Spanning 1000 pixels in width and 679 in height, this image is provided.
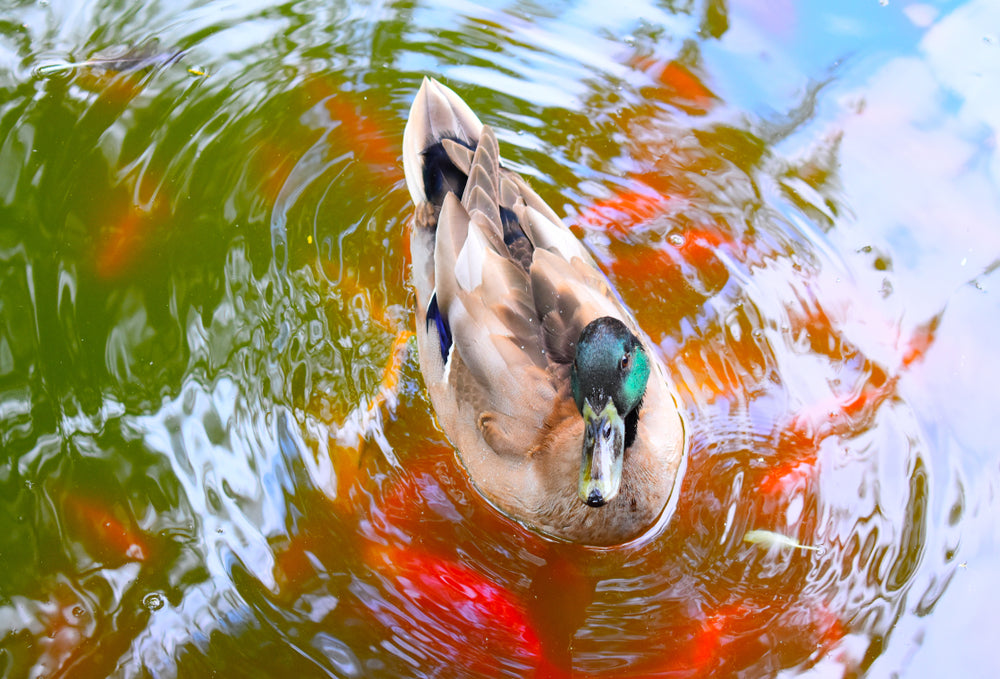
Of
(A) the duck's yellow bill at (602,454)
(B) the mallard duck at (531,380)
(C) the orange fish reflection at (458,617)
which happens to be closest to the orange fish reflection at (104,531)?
(C) the orange fish reflection at (458,617)

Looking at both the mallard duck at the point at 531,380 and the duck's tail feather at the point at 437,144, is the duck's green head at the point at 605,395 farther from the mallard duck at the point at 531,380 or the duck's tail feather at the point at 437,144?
the duck's tail feather at the point at 437,144

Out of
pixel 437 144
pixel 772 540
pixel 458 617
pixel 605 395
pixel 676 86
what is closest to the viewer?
pixel 605 395

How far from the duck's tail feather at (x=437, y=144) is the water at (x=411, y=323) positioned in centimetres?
37

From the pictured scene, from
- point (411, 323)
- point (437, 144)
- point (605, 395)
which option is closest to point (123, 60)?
point (437, 144)

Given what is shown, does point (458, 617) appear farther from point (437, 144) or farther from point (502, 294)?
point (437, 144)

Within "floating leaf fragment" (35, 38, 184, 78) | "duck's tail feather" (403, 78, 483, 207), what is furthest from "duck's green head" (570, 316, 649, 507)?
"floating leaf fragment" (35, 38, 184, 78)

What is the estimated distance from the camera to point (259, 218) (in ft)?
14.7

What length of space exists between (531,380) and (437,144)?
130 centimetres

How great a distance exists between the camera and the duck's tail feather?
13.9ft

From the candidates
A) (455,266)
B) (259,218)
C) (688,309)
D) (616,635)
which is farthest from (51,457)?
(688,309)

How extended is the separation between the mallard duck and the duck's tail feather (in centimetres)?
19

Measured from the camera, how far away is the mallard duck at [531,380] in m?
3.58

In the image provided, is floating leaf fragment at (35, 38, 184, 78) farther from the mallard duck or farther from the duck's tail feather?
the mallard duck

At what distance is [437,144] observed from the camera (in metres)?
4.28
